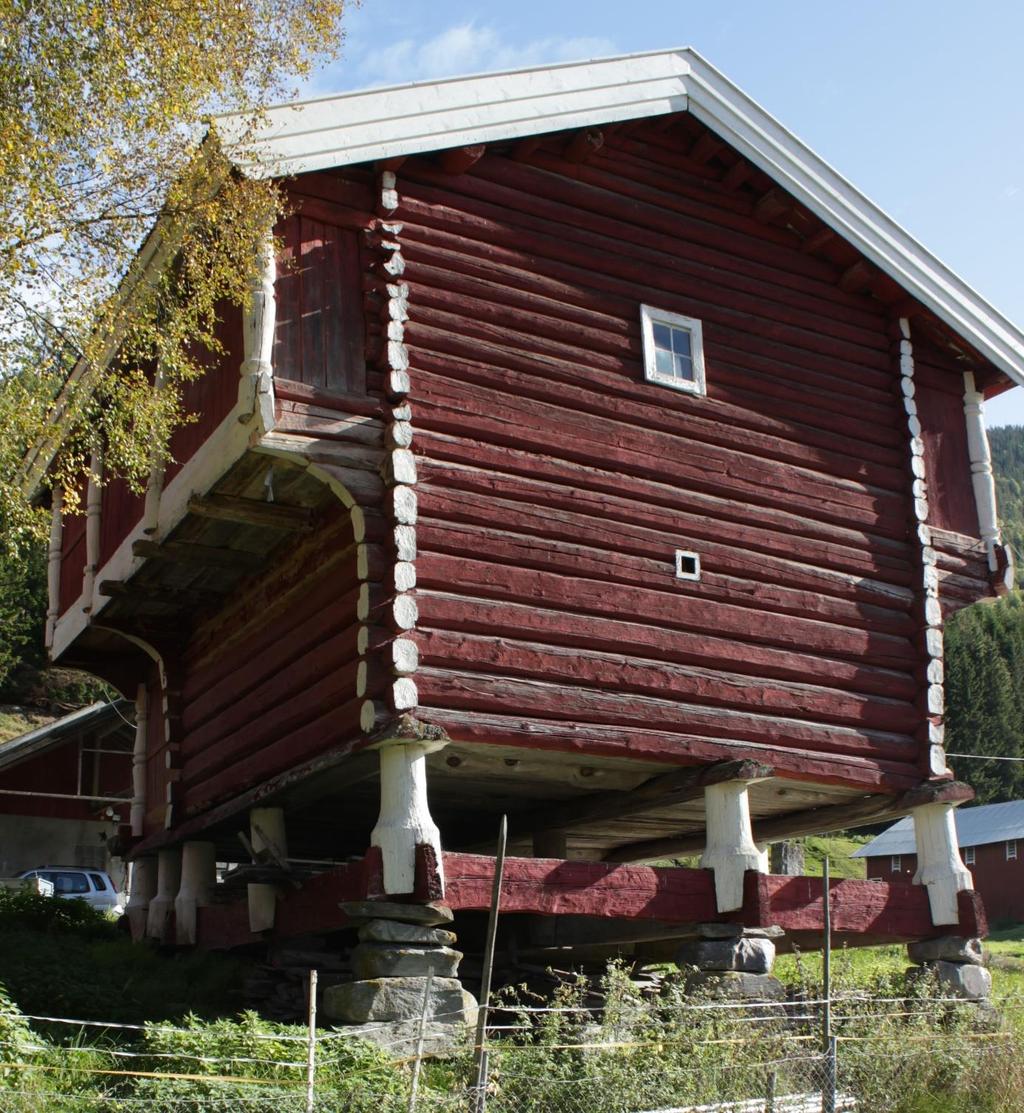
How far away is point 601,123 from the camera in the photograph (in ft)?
47.9

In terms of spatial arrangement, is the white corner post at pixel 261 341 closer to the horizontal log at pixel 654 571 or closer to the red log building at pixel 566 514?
the red log building at pixel 566 514

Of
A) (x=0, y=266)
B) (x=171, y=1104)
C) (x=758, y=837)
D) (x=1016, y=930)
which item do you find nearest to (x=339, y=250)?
(x=0, y=266)

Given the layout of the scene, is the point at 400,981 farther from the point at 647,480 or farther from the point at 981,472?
the point at 981,472

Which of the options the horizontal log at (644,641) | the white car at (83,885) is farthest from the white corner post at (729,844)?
the white car at (83,885)

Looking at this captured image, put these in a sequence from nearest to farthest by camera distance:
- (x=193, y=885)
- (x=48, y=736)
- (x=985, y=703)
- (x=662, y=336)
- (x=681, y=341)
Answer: (x=662, y=336)
(x=681, y=341)
(x=193, y=885)
(x=48, y=736)
(x=985, y=703)

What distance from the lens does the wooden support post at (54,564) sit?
19.1 m

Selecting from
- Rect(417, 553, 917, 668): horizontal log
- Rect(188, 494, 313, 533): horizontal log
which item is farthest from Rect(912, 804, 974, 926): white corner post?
Rect(188, 494, 313, 533): horizontal log

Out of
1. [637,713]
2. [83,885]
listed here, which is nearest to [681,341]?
[637,713]

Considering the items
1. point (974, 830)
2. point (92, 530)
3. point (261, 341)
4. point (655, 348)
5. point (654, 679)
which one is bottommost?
point (654, 679)

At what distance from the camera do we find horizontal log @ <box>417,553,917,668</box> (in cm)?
1273

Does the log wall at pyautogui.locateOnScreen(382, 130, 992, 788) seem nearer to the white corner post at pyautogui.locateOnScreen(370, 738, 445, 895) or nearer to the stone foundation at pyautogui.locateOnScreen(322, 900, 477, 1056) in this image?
the white corner post at pyautogui.locateOnScreen(370, 738, 445, 895)

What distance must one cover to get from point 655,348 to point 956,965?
281 inches

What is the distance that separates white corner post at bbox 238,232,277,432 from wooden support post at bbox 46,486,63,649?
754 centimetres

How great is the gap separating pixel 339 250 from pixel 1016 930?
1548 inches
